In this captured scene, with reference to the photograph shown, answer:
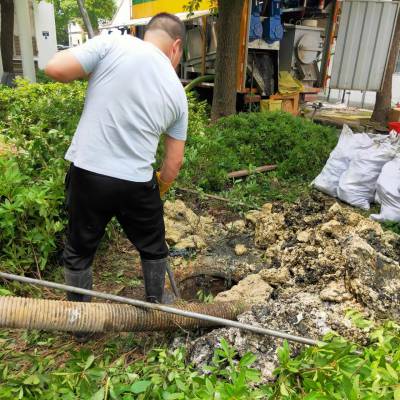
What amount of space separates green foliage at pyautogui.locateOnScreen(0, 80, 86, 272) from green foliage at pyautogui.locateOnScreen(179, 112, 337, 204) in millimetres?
1838

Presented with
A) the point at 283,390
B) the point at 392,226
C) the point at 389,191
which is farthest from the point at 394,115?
the point at 283,390

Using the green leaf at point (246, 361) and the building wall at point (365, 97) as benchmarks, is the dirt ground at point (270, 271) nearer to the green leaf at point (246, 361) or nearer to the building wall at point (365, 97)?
the green leaf at point (246, 361)

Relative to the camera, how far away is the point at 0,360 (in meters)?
2.22

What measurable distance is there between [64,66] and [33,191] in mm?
1084

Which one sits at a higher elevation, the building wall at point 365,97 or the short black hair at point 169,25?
the short black hair at point 169,25

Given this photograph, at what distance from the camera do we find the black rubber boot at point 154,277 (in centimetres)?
247

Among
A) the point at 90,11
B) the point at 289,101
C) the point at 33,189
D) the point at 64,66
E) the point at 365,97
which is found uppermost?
the point at 90,11

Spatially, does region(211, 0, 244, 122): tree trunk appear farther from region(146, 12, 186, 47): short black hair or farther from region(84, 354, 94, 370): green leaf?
region(84, 354, 94, 370): green leaf

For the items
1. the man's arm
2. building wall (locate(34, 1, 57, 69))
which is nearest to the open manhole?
the man's arm

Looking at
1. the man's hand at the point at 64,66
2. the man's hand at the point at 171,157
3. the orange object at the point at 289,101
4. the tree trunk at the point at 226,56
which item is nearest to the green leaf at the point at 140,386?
the man's hand at the point at 171,157

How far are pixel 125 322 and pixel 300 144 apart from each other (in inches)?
173

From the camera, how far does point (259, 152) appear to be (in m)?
5.94

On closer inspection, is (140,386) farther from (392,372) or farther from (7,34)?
(7,34)

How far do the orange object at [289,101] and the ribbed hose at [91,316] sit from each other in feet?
23.0
